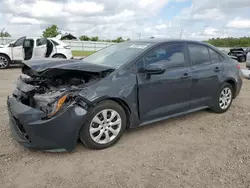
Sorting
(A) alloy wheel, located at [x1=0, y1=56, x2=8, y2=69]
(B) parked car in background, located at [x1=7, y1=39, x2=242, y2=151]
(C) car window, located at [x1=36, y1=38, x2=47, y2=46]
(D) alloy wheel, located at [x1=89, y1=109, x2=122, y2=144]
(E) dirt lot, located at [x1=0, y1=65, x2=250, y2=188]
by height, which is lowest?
(E) dirt lot, located at [x1=0, y1=65, x2=250, y2=188]

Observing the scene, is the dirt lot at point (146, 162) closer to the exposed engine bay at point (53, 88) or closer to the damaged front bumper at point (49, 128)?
the damaged front bumper at point (49, 128)

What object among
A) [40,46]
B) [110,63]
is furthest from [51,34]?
[110,63]

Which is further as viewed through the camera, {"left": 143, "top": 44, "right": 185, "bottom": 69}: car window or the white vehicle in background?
the white vehicle in background

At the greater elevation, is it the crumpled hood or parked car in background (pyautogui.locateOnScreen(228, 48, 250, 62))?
parked car in background (pyautogui.locateOnScreen(228, 48, 250, 62))

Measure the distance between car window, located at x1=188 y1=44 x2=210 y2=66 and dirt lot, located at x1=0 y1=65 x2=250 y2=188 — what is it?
118 cm

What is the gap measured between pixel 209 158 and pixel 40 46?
10.6m

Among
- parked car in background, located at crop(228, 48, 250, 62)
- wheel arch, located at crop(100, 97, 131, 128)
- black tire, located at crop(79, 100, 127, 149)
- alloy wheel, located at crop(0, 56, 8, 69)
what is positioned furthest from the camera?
parked car in background, located at crop(228, 48, 250, 62)

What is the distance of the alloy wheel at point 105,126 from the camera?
328cm

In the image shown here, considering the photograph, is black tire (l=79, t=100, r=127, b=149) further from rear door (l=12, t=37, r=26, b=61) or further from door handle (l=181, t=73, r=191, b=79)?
rear door (l=12, t=37, r=26, b=61)

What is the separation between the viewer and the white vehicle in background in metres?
11.7

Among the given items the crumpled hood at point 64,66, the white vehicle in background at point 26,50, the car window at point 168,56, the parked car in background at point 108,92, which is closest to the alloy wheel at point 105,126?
the parked car in background at point 108,92

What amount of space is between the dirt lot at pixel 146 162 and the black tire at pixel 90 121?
0.09m

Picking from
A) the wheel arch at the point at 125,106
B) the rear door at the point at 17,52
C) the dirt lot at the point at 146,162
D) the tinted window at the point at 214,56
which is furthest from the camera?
the rear door at the point at 17,52

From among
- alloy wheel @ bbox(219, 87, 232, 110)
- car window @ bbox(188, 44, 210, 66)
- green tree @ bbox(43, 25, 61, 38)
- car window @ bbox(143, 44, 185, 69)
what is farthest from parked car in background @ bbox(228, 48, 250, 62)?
green tree @ bbox(43, 25, 61, 38)
